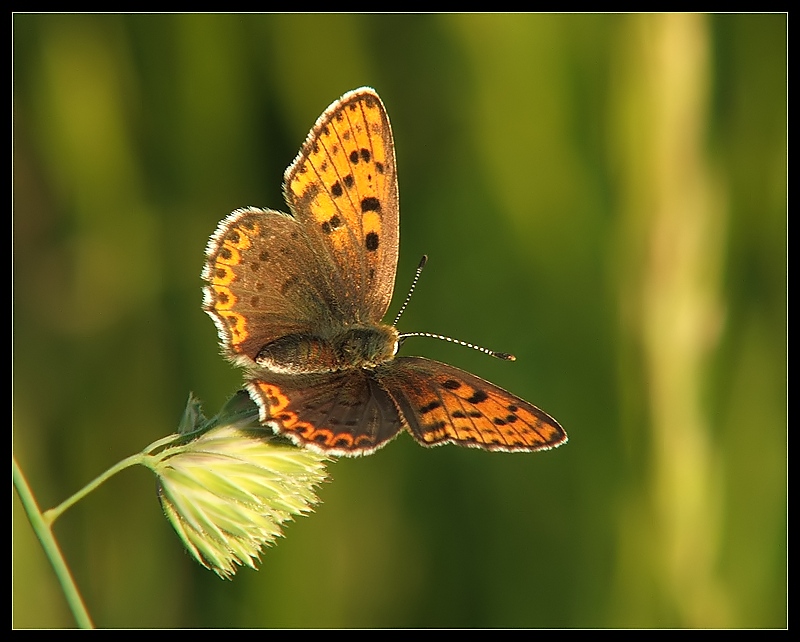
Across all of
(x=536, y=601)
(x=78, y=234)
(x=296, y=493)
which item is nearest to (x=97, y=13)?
(x=78, y=234)

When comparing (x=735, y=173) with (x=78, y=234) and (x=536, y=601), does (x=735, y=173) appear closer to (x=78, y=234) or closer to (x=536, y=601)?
(x=536, y=601)

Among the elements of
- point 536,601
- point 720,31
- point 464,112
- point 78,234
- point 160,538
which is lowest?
point 536,601

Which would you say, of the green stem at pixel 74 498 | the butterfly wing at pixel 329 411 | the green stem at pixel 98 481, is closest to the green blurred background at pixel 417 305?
the butterfly wing at pixel 329 411

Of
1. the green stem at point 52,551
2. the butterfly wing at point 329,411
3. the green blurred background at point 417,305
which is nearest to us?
the green stem at point 52,551

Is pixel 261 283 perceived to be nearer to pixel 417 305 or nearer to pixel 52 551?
pixel 417 305

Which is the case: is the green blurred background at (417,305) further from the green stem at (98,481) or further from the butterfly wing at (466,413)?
the green stem at (98,481)

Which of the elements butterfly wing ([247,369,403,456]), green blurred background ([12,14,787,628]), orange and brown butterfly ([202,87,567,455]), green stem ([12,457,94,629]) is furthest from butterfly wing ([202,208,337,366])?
green stem ([12,457,94,629])
